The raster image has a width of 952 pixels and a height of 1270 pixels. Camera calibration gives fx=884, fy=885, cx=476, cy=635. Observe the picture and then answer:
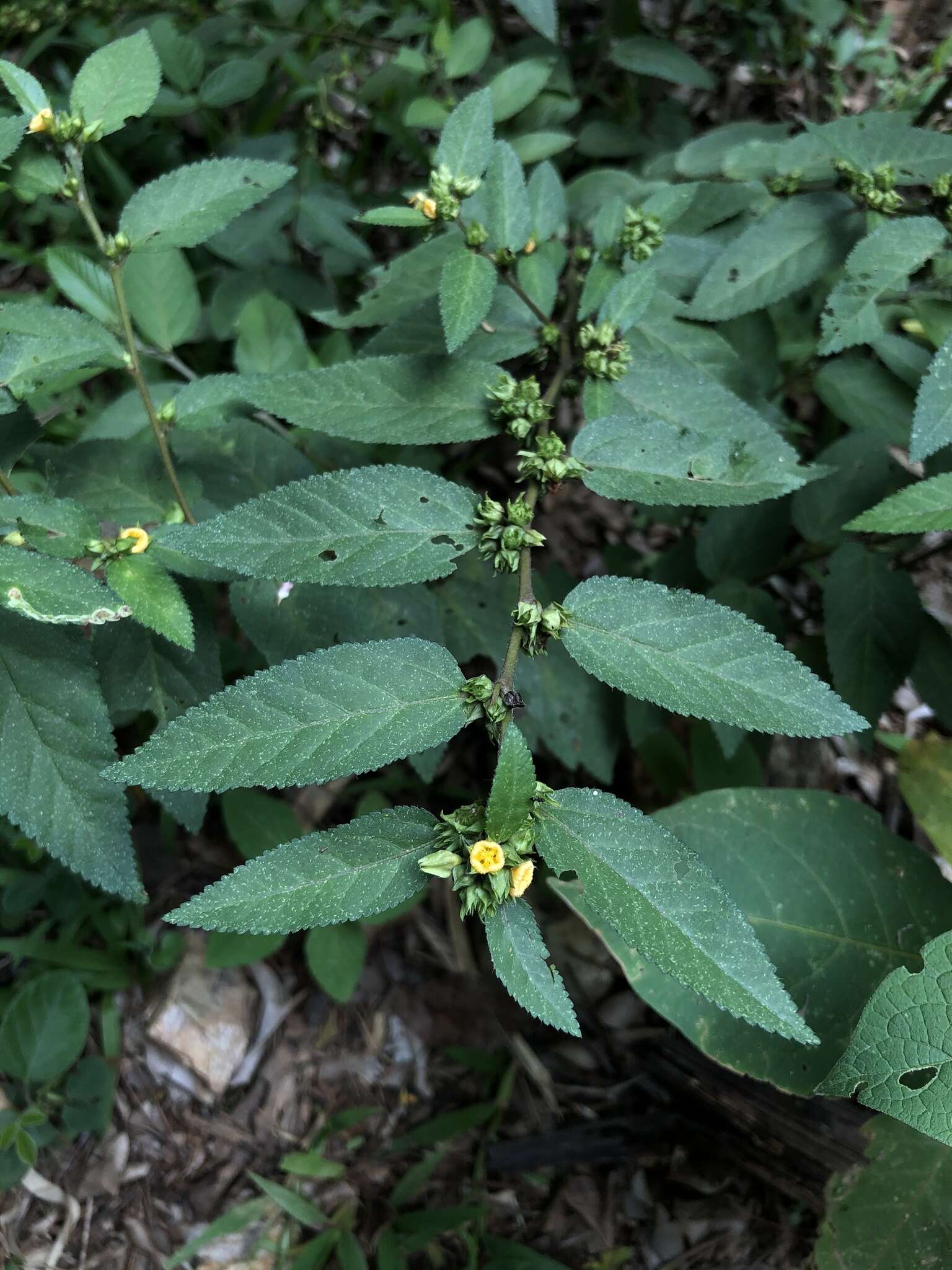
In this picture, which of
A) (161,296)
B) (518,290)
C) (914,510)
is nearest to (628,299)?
(518,290)

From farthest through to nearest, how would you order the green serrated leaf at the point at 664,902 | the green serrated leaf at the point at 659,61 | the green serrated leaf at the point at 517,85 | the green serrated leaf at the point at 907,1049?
1. the green serrated leaf at the point at 659,61
2. the green serrated leaf at the point at 517,85
3. the green serrated leaf at the point at 907,1049
4. the green serrated leaf at the point at 664,902

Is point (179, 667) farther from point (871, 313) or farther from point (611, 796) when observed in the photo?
point (871, 313)

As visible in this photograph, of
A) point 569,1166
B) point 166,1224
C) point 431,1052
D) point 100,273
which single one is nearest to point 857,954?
point 569,1166

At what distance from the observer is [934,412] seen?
165 cm

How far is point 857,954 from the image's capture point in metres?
2.02

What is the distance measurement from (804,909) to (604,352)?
52.5 inches

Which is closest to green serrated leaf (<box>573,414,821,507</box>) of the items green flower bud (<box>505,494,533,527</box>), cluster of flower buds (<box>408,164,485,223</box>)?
green flower bud (<box>505,494,533,527</box>)

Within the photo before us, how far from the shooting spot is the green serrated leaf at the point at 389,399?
5.27ft

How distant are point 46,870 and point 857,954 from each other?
219 cm

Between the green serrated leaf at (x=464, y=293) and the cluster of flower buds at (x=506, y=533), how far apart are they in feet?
0.92

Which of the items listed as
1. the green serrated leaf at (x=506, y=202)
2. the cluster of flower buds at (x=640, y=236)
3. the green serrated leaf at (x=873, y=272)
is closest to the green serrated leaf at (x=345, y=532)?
the green serrated leaf at (x=506, y=202)

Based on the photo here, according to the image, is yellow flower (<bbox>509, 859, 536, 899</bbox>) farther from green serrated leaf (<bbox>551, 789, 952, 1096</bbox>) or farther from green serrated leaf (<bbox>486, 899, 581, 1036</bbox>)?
green serrated leaf (<bbox>551, 789, 952, 1096</bbox>)

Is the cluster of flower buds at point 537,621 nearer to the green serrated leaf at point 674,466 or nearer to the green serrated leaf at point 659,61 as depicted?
the green serrated leaf at point 674,466

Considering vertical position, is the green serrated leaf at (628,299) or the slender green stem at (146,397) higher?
the green serrated leaf at (628,299)
